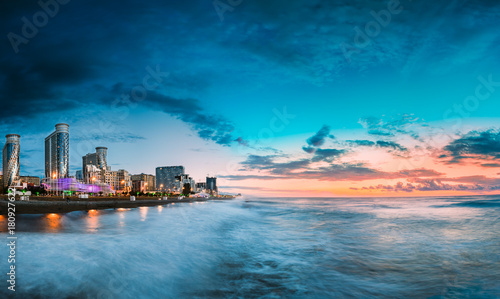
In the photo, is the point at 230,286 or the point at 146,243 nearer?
the point at 230,286

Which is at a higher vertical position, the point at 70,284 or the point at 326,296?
the point at 70,284

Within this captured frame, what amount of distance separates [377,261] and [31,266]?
46.9 feet

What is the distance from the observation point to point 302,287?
Answer: 8.73 m

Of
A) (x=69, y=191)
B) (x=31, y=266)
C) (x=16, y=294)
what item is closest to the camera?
(x=16, y=294)

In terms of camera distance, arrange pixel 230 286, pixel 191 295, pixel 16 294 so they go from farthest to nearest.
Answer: pixel 230 286, pixel 191 295, pixel 16 294

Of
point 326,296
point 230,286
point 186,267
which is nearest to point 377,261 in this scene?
point 326,296

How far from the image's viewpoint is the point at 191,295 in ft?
26.5

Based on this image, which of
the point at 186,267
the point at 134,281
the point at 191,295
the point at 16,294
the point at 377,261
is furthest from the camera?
the point at 377,261

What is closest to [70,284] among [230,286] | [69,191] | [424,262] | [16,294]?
[16,294]

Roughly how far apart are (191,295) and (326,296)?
4.15 m

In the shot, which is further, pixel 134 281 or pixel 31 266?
pixel 31 266

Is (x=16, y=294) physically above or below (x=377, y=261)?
above

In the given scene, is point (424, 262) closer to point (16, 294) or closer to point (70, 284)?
point (70, 284)

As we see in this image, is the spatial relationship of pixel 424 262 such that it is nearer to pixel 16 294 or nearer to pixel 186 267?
pixel 186 267
